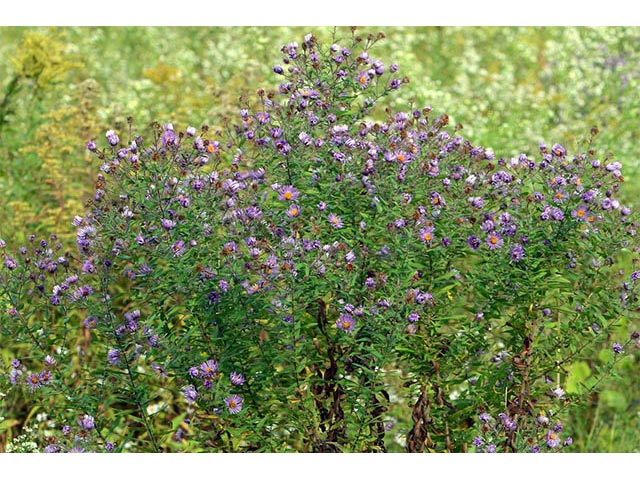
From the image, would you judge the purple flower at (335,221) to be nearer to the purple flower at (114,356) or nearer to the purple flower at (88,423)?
the purple flower at (114,356)

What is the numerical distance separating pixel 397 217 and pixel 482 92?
4803mm

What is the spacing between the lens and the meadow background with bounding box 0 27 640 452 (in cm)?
547

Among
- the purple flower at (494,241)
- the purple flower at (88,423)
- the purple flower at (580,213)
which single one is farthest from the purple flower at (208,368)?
the purple flower at (580,213)

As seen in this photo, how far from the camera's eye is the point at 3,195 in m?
5.86

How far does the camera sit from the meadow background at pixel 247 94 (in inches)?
215

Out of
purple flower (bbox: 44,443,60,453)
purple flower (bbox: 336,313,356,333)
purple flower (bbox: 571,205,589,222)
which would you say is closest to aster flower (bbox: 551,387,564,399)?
purple flower (bbox: 571,205,589,222)

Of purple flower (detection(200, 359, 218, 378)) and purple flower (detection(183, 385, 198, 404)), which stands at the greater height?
purple flower (detection(200, 359, 218, 378))

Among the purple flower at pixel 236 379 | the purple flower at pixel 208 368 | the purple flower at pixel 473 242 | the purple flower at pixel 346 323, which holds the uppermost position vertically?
the purple flower at pixel 473 242

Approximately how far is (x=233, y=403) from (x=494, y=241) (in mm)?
1126

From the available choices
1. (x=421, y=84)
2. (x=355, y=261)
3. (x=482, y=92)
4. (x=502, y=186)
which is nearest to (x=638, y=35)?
(x=482, y=92)

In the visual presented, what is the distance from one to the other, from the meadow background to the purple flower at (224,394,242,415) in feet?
4.33

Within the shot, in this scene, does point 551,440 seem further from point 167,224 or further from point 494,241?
point 167,224

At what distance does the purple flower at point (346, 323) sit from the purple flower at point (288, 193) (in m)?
0.46

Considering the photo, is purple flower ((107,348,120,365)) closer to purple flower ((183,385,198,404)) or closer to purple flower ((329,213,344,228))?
purple flower ((183,385,198,404))
